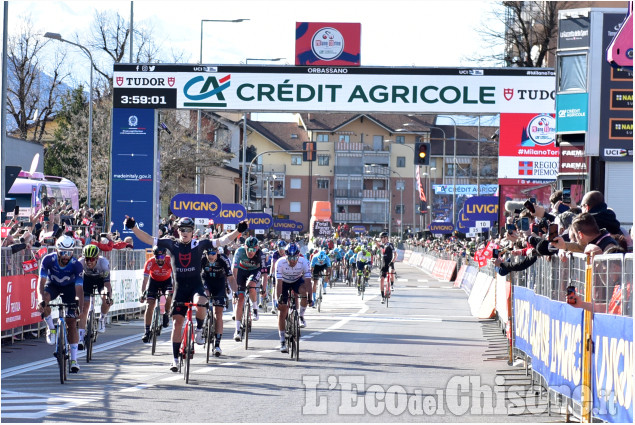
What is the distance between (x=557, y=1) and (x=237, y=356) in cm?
3835

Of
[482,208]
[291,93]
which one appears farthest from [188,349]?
[482,208]

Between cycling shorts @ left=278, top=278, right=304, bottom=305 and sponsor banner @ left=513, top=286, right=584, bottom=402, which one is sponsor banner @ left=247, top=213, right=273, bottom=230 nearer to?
cycling shorts @ left=278, top=278, right=304, bottom=305

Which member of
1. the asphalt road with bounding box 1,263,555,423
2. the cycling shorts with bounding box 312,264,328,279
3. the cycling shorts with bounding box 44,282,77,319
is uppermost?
the cycling shorts with bounding box 44,282,77,319

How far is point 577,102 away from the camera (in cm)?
2934

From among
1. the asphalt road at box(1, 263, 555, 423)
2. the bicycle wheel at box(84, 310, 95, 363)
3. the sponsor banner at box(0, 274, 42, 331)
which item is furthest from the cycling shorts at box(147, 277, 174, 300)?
the sponsor banner at box(0, 274, 42, 331)

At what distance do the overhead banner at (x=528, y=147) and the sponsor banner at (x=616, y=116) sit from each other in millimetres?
3216

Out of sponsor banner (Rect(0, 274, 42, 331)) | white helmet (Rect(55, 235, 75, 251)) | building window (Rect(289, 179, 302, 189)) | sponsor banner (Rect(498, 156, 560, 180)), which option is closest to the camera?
white helmet (Rect(55, 235, 75, 251))

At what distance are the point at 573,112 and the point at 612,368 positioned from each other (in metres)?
21.3

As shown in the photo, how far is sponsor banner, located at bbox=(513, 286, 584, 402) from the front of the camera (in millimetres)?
10492

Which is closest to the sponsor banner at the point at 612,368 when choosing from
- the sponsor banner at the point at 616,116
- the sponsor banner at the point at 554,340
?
the sponsor banner at the point at 554,340

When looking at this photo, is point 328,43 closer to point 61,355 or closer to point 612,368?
point 61,355

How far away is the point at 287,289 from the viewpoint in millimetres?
18125

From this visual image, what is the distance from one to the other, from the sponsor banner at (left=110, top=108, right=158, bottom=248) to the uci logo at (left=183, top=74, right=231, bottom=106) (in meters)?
1.58

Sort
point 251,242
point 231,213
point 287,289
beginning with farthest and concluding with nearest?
point 231,213 → point 251,242 → point 287,289
